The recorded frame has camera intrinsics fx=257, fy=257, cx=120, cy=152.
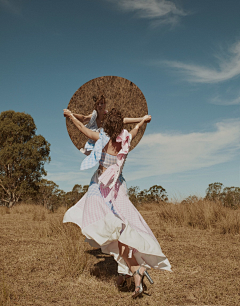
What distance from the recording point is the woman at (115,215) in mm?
2984

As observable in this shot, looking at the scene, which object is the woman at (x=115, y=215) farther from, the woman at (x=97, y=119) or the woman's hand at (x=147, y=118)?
the woman's hand at (x=147, y=118)

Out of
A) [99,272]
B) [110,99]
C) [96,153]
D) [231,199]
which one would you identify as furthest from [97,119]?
[231,199]

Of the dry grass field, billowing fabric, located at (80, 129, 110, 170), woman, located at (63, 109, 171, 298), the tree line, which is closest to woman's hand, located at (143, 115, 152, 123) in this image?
woman, located at (63, 109, 171, 298)

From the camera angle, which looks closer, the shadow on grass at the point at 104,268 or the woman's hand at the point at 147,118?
the shadow on grass at the point at 104,268

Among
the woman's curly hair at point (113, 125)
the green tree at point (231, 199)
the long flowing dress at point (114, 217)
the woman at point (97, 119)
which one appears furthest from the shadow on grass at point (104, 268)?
the green tree at point (231, 199)

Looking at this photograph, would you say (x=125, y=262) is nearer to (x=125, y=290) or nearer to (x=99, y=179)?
(x=125, y=290)

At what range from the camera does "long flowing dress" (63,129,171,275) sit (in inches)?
117

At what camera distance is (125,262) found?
3.21 metres

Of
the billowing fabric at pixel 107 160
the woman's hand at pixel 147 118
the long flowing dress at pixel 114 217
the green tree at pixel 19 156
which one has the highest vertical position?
the green tree at pixel 19 156

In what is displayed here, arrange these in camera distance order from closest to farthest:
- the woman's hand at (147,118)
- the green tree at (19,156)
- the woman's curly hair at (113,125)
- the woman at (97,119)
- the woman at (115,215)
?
the woman at (115,215) < the woman's curly hair at (113,125) < the woman at (97,119) < the woman's hand at (147,118) < the green tree at (19,156)

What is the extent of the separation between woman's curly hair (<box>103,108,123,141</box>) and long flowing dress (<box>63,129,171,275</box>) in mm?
62

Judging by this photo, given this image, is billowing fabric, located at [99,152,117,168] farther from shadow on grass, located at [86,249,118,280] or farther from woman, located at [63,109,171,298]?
shadow on grass, located at [86,249,118,280]

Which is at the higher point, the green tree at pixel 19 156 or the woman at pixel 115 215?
the green tree at pixel 19 156

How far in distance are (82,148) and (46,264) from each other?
1.98 metres
